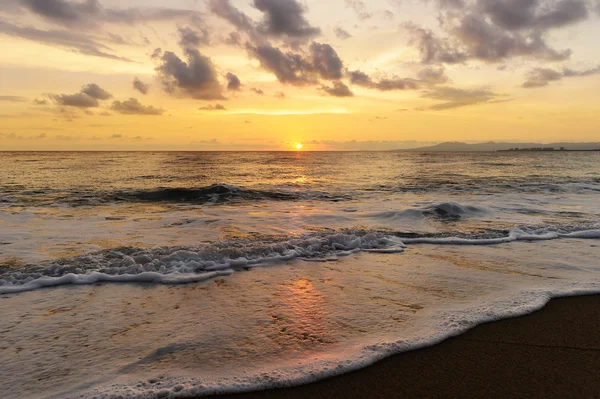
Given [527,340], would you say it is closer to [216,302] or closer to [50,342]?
[216,302]

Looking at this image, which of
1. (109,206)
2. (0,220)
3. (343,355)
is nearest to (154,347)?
(343,355)

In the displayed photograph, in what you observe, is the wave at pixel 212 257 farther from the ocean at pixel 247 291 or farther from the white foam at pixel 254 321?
the white foam at pixel 254 321

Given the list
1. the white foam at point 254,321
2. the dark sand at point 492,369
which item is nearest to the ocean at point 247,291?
the white foam at point 254,321

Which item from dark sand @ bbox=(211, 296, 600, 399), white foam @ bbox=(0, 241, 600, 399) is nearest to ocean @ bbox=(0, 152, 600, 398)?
white foam @ bbox=(0, 241, 600, 399)

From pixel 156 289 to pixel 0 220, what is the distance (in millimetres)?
9044

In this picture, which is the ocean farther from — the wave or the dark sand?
the dark sand

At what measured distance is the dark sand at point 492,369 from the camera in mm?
2947

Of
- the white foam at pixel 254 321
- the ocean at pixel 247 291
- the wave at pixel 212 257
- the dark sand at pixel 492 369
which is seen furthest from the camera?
the wave at pixel 212 257

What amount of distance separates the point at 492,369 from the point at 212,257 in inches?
196

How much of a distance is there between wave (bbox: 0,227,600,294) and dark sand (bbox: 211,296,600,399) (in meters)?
3.38

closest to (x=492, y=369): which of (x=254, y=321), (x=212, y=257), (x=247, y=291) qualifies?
(x=254, y=321)

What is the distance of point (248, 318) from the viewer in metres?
4.29

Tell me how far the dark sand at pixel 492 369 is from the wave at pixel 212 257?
133 inches

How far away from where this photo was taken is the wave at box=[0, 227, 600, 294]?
5762mm
